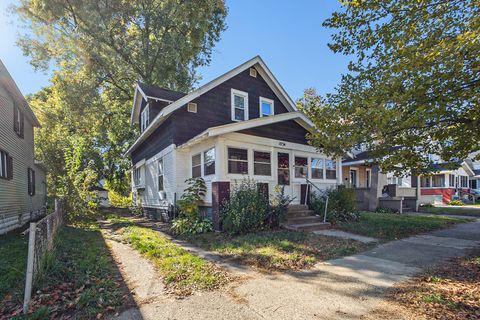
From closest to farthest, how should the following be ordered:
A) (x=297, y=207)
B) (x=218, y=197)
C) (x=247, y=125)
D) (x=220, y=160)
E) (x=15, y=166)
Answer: (x=218, y=197), (x=220, y=160), (x=247, y=125), (x=297, y=207), (x=15, y=166)

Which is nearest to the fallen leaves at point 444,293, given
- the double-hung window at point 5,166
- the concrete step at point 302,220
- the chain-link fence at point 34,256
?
the concrete step at point 302,220

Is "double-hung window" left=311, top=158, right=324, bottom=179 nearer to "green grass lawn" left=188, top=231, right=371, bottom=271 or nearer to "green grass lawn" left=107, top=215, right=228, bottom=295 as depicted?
"green grass lawn" left=188, top=231, right=371, bottom=271

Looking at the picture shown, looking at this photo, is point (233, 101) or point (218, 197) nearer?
point (218, 197)

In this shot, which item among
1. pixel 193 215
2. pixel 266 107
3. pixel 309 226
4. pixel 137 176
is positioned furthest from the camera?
pixel 137 176

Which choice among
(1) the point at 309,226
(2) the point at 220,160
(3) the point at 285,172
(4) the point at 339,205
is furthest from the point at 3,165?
(4) the point at 339,205

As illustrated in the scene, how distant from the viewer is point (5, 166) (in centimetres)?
1019

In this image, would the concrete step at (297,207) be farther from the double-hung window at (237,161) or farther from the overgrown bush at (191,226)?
the overgrown bush at (191,226)

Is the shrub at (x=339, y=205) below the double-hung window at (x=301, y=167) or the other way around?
below

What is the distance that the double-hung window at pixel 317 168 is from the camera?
11992 millimetres

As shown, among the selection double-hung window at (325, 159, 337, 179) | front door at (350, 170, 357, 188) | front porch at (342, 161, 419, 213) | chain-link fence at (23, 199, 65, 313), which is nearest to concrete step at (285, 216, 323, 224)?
double-hung window at (325, 159, 337, 179)

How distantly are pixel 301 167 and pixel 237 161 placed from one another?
340 centimetres

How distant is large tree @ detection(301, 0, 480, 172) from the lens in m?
4.93

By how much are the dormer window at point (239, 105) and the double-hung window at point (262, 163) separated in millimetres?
3509

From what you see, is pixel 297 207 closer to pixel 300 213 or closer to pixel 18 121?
pixel 300 213
